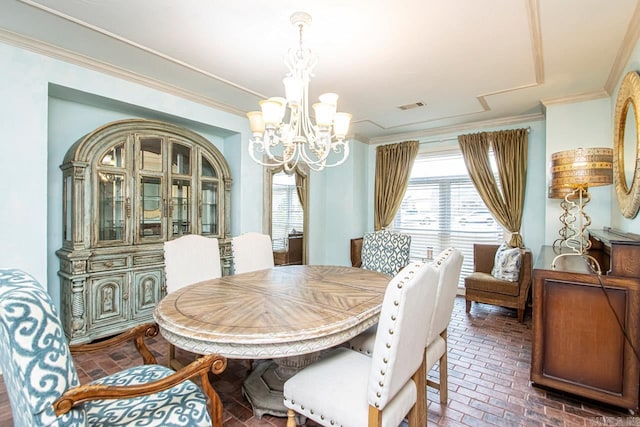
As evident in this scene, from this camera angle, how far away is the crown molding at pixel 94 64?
2.42m

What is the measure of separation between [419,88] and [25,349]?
3.55 meters

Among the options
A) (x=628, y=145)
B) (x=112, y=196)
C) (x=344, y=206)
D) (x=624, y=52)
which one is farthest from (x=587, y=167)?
(x=112, y=196)

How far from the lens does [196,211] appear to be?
3.66m

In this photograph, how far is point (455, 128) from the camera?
475cm

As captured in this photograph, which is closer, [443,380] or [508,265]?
[443,380]

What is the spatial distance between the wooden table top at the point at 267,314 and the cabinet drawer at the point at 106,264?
126 cm

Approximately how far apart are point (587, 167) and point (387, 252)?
6.30 feet

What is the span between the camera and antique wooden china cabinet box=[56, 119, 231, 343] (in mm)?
2768

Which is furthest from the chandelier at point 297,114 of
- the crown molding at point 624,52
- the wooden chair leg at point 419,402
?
the crown molding at point 624,52

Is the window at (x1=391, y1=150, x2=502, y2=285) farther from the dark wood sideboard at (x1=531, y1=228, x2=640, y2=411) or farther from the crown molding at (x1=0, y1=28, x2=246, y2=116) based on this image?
the crown molding at (x1=0, y1=28, x2=246, y2=116)

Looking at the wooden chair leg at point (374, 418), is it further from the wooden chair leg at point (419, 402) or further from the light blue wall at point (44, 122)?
the light blue wall at point (44, 122)

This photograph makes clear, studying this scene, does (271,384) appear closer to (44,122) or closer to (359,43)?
(359,43)

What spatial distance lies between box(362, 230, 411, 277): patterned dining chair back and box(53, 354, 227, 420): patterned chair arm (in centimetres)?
239

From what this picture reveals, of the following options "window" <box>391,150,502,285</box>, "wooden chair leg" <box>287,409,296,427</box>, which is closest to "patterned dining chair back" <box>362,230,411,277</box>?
"window" <box>391,150,502,285</box>
